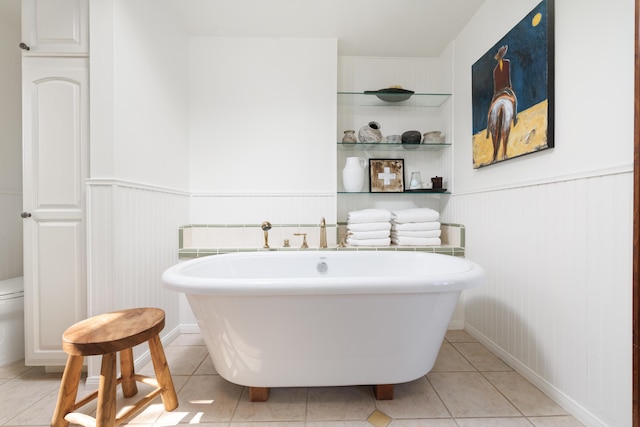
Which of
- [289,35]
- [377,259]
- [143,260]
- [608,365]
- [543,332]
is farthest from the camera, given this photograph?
[289,35]

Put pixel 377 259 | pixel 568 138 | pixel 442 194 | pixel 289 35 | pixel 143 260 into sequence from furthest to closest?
pixel 442 194, pixel 289 35, pixel 377 259, pixel 143 260, pixel 568 138

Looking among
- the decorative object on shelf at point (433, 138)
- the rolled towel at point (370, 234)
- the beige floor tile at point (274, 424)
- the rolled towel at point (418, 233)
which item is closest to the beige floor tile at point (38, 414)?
the beige floor tile at point (274, 424)

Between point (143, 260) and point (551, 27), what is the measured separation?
239 centimetres

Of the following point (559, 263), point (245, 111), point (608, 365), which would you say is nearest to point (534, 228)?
point (559, 263)

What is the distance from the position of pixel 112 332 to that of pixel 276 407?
75 cm

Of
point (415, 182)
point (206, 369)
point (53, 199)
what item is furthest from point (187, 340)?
point (415, 182)

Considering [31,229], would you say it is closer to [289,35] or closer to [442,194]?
[289,35]

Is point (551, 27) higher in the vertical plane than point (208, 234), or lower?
higher

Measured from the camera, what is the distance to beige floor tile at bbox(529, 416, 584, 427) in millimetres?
1146

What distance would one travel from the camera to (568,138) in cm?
124

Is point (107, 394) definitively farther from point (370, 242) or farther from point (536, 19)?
point (536, 19)

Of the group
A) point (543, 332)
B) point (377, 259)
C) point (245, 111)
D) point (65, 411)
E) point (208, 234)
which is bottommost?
point (65, 411)

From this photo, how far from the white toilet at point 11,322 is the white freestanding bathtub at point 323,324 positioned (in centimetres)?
107

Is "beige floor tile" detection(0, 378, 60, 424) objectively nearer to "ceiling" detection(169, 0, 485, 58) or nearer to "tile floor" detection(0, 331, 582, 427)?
"tile floor" detection(0, 331, 582, 427)
